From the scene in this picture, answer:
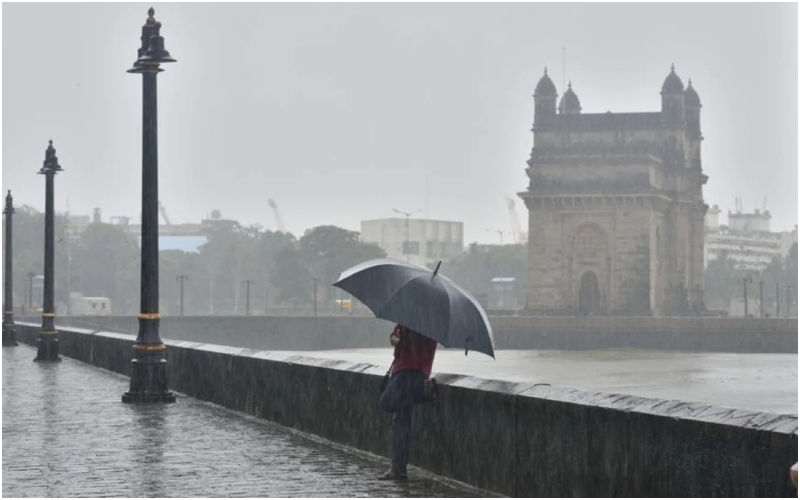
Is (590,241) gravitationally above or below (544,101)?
below

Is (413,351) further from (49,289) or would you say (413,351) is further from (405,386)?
(49,289)

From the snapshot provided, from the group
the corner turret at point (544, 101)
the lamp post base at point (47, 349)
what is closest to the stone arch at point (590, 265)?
the corner turret at point (544, 101)

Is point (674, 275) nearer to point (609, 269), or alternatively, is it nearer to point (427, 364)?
point (609, 269)

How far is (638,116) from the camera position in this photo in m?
142

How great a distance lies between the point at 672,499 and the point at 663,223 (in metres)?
133

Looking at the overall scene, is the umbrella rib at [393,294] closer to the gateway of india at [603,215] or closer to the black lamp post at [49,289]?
the black lamp post at [49,289]

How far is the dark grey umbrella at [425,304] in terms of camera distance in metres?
12.4

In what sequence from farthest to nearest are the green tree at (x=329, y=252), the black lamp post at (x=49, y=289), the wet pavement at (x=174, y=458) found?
the green tree at (x=329, y=252), the black lamp post at (x=49, y=289), the wet pavement at (x=174, y=458)

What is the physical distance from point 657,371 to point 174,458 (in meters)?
91.8

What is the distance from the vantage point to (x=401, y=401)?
→ 13.1 m

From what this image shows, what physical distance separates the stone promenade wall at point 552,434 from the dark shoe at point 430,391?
0.54 ft

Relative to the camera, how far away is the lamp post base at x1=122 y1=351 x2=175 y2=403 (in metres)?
21.5

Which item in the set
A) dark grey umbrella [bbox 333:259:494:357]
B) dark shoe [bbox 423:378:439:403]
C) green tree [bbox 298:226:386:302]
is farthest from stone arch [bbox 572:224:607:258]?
dark grey umbrella [bbox 333:259:494:357]

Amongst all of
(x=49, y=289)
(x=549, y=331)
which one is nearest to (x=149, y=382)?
(x=49, y=289)
